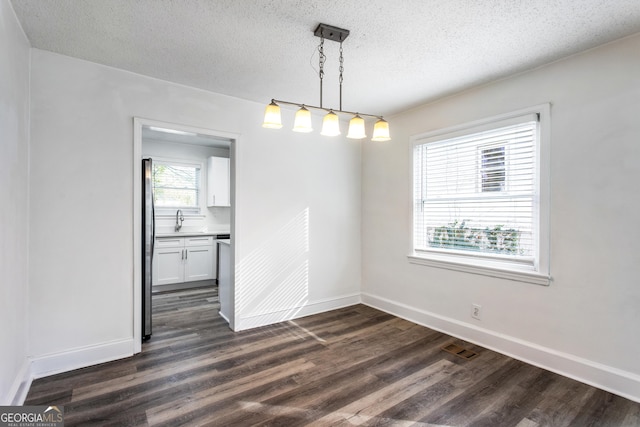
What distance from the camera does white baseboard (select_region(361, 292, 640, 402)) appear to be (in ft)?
7.38

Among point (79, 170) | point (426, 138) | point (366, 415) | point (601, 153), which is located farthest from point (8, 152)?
point (601, 153)

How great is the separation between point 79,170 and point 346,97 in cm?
266

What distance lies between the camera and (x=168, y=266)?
16.6 ft

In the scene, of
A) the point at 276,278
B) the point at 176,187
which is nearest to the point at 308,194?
the point at 276,278

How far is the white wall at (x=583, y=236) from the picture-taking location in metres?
2.25

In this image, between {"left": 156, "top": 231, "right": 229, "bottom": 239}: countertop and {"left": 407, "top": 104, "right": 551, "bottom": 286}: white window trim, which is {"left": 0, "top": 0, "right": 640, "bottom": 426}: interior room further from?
{"left": 156, "top": 231, "right": 229, "bottom": 239}: countertop

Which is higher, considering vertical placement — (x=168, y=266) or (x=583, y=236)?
(x=583, y=236)

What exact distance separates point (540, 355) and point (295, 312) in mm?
2548

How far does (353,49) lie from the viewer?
2.43 meters

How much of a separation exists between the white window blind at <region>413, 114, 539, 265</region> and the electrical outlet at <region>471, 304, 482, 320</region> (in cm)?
51

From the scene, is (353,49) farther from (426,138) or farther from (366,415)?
(366,415)

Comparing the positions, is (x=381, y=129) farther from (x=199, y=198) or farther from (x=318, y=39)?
(x=199, y=198)

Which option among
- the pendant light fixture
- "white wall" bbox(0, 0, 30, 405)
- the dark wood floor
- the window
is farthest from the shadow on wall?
the window

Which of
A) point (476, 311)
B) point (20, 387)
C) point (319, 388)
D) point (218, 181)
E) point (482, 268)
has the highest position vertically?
point (218, 181)
